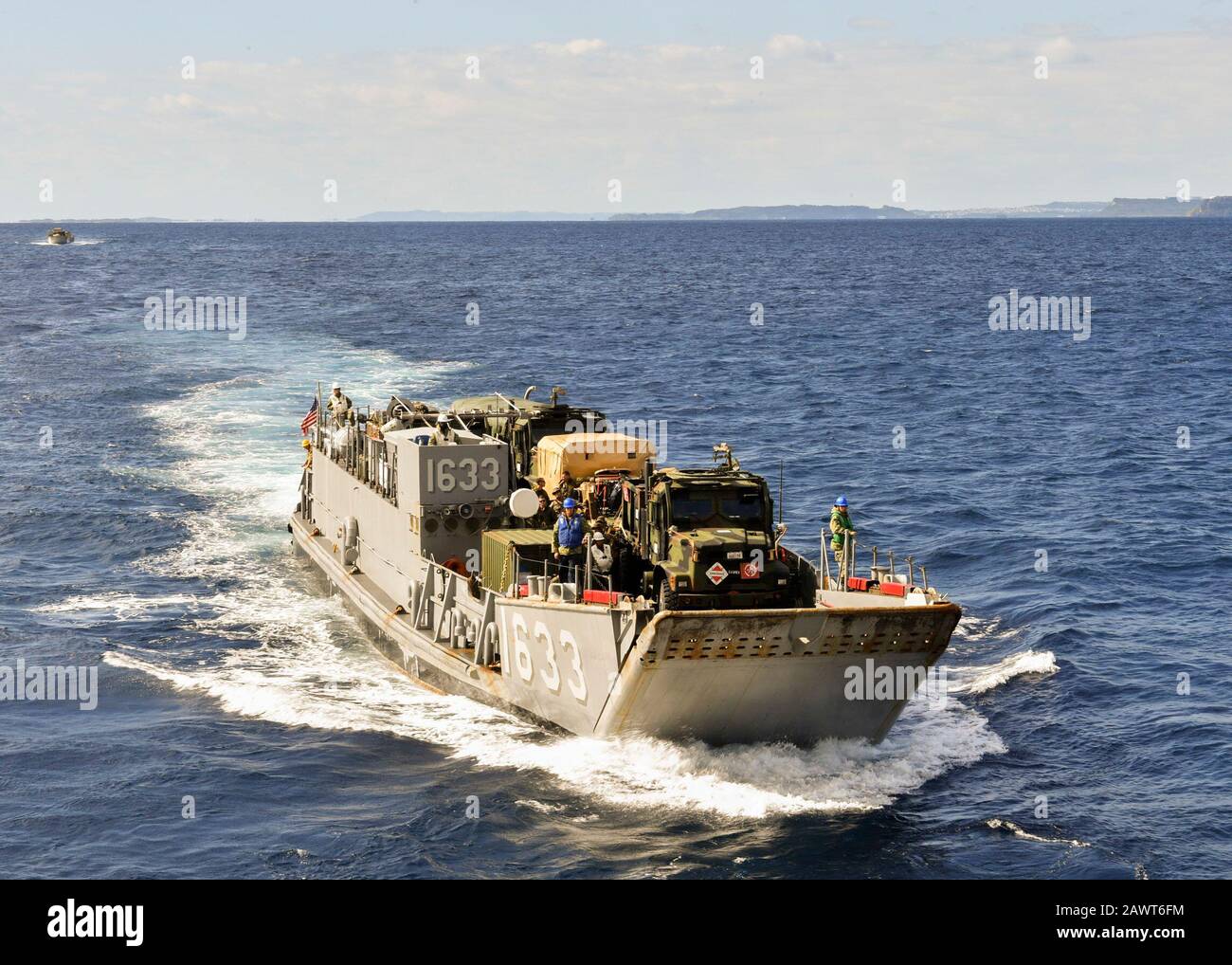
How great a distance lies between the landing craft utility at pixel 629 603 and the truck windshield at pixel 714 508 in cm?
3

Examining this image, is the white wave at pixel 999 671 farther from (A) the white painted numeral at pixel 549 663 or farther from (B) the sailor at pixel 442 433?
(B) the sailor at pixel 442 433

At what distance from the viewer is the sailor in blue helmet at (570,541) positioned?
31.4 m

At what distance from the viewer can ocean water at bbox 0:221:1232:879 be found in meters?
26.8

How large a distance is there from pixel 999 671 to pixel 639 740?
10.8 metres

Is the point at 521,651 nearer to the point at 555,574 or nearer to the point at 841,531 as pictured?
the point at 555,574

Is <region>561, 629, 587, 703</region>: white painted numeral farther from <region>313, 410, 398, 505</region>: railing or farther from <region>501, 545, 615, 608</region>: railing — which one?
<region>313, 410, 398, 505</region>: railing

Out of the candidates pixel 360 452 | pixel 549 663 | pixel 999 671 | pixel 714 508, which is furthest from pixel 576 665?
pixel 360 452

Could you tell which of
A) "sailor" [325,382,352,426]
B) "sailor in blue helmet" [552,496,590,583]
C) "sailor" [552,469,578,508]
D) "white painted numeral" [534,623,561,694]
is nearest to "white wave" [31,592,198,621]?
"sailor" [325,382,352,426]

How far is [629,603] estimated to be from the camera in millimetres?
28719

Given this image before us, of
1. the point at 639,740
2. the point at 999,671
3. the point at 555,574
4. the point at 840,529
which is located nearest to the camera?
the point at 639,740

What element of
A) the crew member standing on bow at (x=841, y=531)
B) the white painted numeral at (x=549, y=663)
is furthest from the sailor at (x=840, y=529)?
the white painted numeral at (x=549, y=663)

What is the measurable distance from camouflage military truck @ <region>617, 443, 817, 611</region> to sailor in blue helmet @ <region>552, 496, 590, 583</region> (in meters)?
1.04
